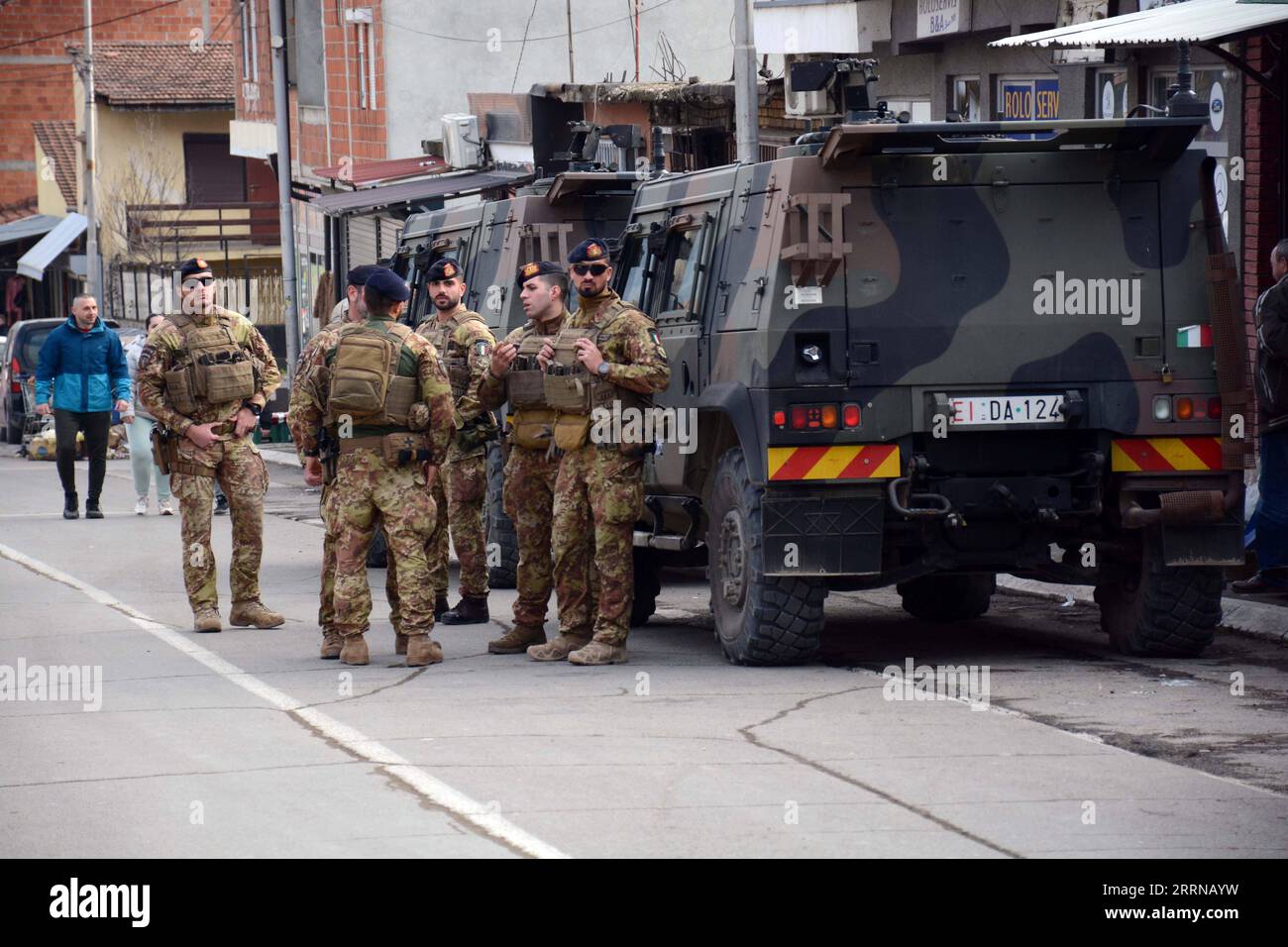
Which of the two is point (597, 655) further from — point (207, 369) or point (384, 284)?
point (207, 369)

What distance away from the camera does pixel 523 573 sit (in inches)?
421

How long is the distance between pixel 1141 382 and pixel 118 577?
7454mm

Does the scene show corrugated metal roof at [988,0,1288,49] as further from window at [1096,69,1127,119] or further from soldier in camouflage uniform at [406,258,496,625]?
soldier in camouflage uniform at [406,258,496,625]

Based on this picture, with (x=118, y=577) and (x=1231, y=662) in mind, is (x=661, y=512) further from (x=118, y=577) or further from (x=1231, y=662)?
Result: (x=118, y=577)

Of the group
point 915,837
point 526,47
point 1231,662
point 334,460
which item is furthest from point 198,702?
point 526,47

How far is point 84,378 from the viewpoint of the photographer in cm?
1866

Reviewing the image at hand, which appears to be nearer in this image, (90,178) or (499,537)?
(499,537)

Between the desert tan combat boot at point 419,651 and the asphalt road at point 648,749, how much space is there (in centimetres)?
6

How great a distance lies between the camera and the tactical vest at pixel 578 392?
10062 millimetres

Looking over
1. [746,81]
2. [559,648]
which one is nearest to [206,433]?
[559,648]

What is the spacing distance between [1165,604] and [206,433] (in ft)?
17.1
